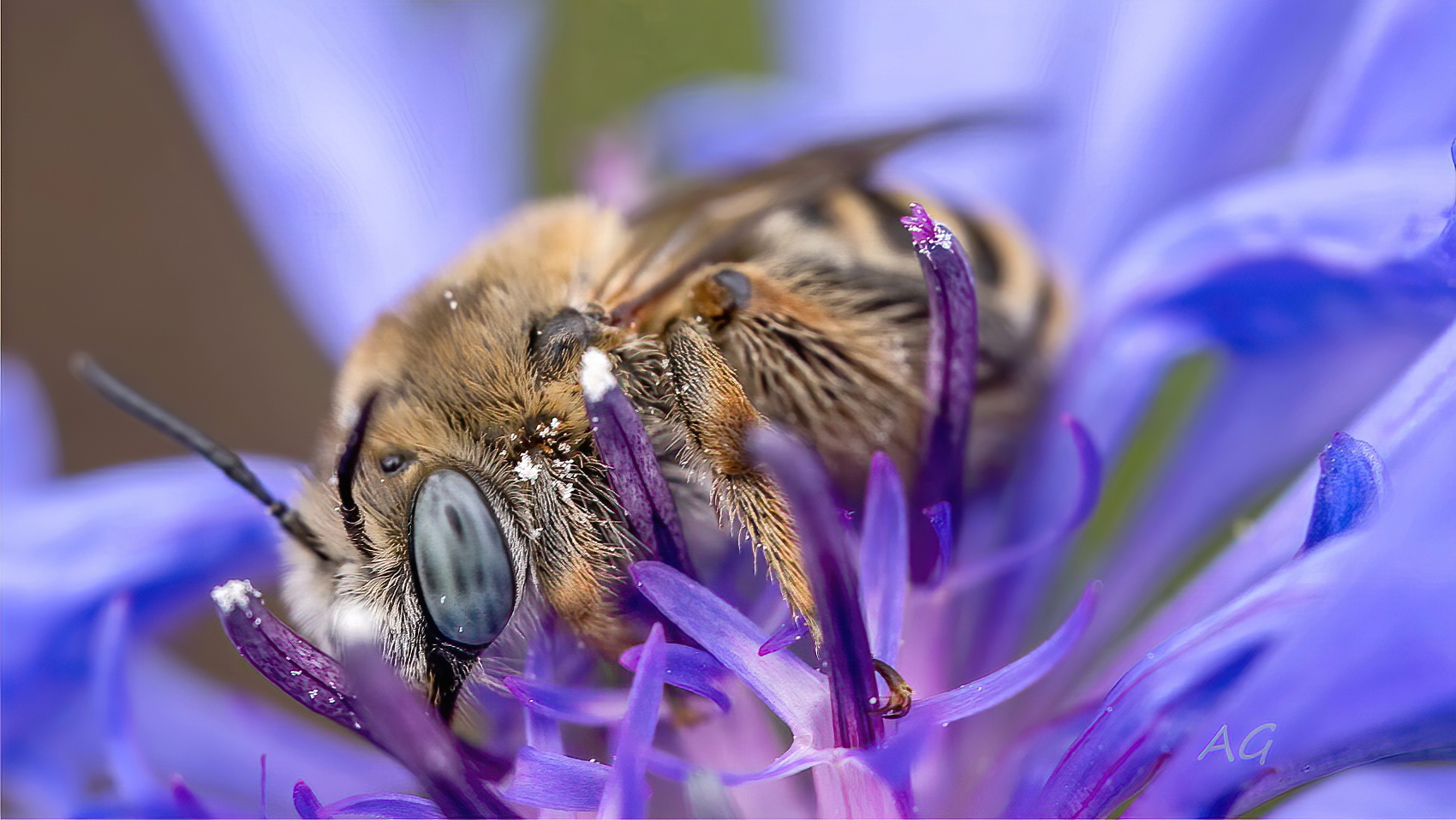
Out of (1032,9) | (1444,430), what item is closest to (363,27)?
(1032,9)

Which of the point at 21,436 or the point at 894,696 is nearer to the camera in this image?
the point at 894,696

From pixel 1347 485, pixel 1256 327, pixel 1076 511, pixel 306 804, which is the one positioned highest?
pixel 1256 327

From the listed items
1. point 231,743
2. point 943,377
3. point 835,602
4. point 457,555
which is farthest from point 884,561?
point 231,743

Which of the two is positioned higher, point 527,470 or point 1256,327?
point 1256,327

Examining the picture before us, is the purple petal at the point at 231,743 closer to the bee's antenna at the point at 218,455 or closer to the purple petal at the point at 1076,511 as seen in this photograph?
the bee's antenna at the point at 218,455

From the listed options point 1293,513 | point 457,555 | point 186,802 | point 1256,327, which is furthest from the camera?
point 1256,327

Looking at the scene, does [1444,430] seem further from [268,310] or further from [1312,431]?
[268,310]

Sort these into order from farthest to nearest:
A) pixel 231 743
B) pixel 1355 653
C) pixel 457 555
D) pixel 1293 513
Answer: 1. pixel 231 743
2. pixel 1293 513
3. pixel 457 555
4. pixel 1355 653

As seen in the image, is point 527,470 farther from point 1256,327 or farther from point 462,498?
point 1256,327
